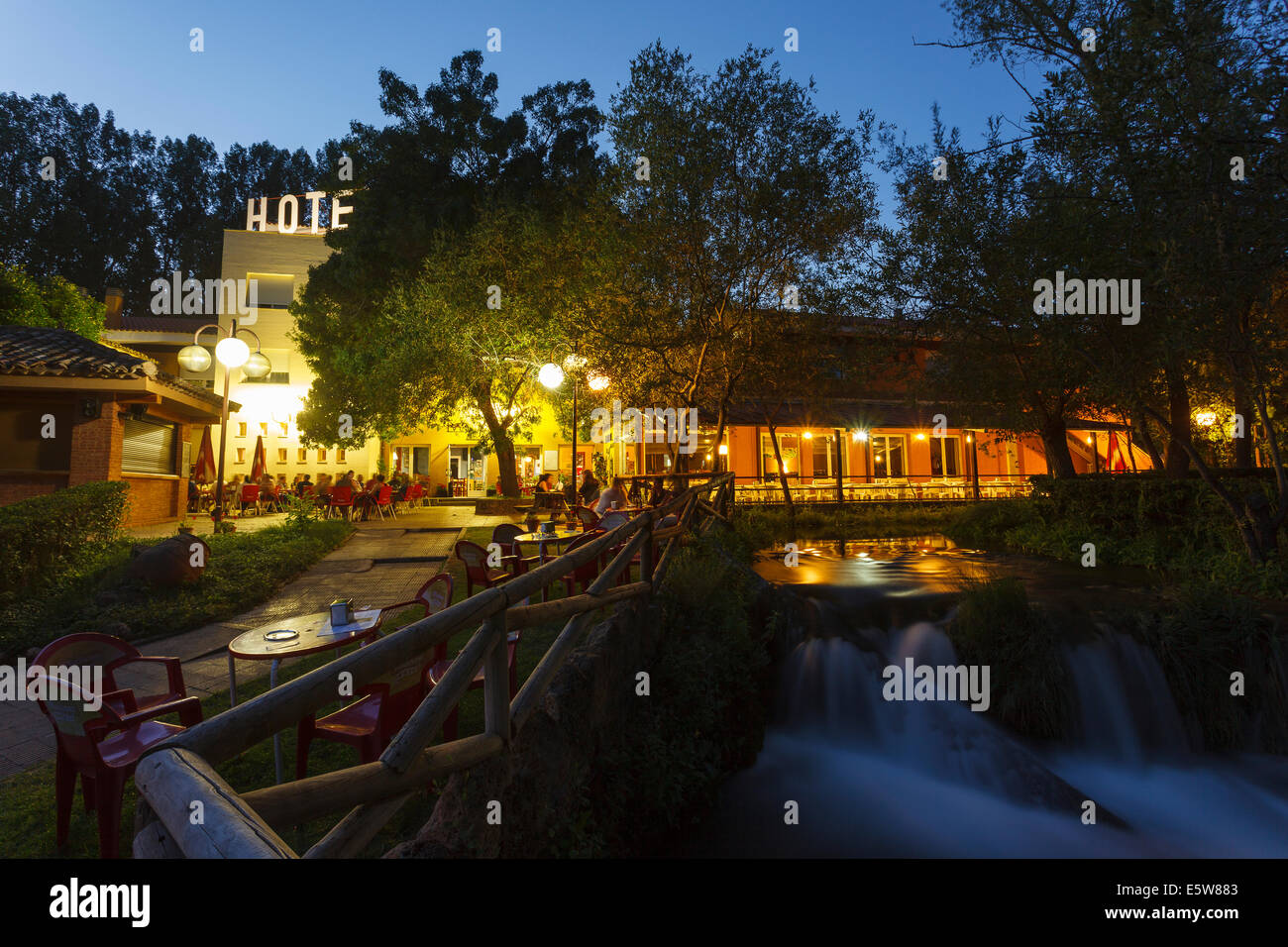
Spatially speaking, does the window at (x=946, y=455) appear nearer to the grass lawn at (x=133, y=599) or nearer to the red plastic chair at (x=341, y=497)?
the red plastic chair at (x=341, y=497)

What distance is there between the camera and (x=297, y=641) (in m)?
3.99

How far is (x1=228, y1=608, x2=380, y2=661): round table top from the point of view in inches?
147

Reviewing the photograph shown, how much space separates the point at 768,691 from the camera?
716cm

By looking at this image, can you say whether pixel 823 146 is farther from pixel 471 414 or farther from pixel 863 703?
pixel 471 414

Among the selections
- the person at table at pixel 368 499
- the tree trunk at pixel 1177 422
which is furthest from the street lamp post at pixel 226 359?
the tree trunk at pixel 1177 422

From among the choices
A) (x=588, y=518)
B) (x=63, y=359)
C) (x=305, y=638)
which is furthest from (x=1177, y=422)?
(x=63, y=359)

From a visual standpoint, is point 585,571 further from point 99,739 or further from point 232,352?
point 232,352

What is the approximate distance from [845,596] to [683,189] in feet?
25.6

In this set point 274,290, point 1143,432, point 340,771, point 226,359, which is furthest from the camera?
point 274,290

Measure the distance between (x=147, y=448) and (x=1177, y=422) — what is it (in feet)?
69.5

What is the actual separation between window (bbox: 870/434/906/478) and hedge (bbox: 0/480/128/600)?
22.6m

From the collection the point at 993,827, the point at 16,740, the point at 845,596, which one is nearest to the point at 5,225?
the point at 16,740

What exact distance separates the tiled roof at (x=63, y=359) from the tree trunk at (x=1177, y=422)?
1747 cm

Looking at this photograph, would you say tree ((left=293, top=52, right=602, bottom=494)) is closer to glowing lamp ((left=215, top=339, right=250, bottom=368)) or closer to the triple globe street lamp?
the triple globe street lamp
